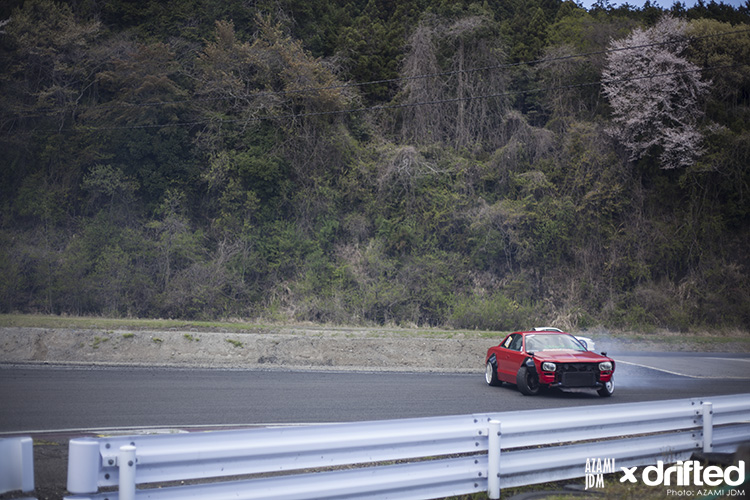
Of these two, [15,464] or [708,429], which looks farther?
[708,429]

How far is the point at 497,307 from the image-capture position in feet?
97.5

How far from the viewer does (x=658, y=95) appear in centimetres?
3216

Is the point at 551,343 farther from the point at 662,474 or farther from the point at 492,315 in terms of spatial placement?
the point at 492,315

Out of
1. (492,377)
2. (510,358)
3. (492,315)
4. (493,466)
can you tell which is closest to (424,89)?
(492,315)

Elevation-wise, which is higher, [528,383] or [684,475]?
[684,475]

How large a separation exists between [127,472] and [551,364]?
31.8 ft

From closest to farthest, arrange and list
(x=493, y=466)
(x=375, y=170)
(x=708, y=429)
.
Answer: (x=493, y=466) < (x=708, y=429) < (x=375, y=170)

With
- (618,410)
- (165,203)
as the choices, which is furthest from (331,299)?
(618,410)

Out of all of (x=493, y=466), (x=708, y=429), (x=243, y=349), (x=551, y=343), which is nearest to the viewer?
(x=493, y=466)

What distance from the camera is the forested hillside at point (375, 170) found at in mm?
31266

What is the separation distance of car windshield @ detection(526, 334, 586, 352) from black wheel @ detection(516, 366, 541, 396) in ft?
2.41

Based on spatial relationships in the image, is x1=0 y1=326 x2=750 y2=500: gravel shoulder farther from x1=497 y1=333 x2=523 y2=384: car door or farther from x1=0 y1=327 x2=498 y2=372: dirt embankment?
x1=497 y1=333 x2=523 y2=384: car door

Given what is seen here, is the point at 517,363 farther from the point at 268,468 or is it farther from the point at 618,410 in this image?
the point at 268,468

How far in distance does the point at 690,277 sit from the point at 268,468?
31750mm
